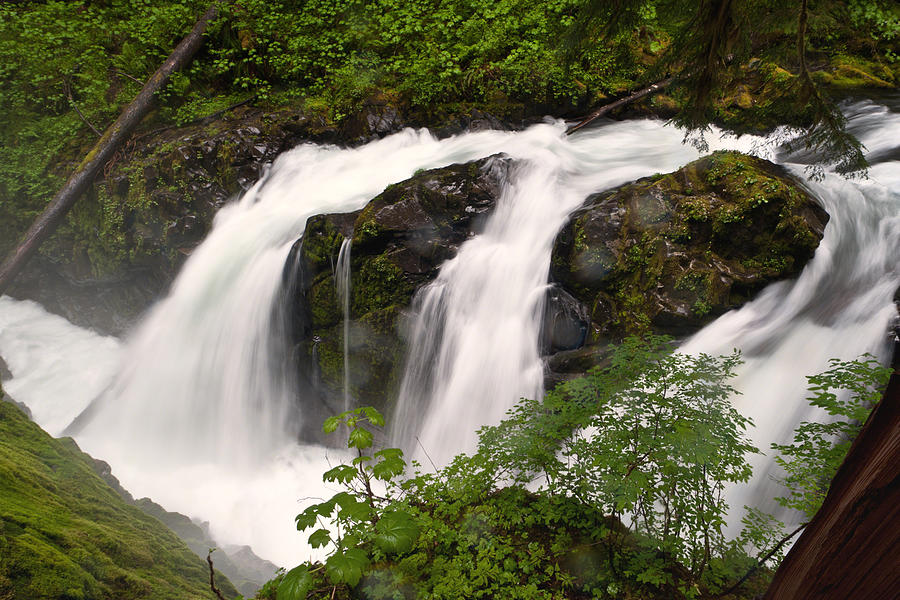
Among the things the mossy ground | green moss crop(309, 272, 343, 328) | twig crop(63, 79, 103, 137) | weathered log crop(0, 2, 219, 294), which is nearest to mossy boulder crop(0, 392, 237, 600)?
green moss crop(309, 272, 343, 328)

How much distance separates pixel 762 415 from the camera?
391 centimetres

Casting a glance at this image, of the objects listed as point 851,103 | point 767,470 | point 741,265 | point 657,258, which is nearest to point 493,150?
point 657,258

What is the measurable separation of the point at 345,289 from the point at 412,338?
1.32 m

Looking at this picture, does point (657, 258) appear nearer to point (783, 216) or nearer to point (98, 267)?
point (783, 216)

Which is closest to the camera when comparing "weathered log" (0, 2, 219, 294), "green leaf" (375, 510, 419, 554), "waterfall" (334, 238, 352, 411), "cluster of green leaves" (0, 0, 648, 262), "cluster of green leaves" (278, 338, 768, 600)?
"green leaf" (375, 510, 419, 554)

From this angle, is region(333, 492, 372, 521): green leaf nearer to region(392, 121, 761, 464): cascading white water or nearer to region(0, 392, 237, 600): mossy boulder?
region(0, 392, 237, 600): mossy boulder

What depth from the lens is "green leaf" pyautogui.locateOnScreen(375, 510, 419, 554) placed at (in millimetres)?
1774

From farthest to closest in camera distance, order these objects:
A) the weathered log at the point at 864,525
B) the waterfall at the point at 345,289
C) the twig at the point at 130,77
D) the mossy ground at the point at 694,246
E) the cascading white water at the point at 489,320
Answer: the twig at the point at 130,77 < the waterfall at the point at 345,289 < the cascading white water at the point at 489,320 < the mossy ground at the point at 694,246 < the weathered log at the point at 864,525

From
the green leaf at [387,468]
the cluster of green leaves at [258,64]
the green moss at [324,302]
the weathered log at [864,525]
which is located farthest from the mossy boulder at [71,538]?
the cluster of green leaves at [258,64]

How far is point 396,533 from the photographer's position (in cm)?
183

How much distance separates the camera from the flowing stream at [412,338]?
4.39 meters

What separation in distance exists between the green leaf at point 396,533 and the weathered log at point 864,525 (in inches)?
53.0

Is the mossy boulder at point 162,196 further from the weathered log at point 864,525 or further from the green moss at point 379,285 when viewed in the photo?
the weathered log at point 864,525

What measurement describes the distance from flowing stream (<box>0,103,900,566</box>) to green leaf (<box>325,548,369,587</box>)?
3539 millimetres
